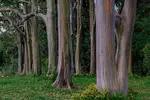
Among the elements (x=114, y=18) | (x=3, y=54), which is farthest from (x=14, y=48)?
(x=114, y=18)

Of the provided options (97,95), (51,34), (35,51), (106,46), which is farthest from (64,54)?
(35,51)

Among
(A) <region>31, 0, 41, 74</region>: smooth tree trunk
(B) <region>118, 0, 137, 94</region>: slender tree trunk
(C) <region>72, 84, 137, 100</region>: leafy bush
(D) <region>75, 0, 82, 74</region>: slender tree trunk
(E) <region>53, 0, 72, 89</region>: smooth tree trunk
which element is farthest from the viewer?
(D) <region>75, 0, 82, 74</region>: slender tree trunk

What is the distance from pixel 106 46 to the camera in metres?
10.6

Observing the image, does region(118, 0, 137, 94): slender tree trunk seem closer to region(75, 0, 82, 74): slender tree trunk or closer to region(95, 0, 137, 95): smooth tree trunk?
region(95, 0, 137, 95): smooth tree trunk

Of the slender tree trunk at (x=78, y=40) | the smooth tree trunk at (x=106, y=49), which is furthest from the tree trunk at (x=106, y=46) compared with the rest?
the slender tree trunk at (x=78, y=40)

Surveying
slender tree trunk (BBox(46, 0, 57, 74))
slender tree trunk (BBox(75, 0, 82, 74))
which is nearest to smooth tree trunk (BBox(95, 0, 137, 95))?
slender tree trunk (BBox(46, 0, 57, 74))

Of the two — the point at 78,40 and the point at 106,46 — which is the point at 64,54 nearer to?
the point at 106,46

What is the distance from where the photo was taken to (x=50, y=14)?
69.5ft

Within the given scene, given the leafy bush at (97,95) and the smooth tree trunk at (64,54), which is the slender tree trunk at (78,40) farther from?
the leafy bush at (97,95)

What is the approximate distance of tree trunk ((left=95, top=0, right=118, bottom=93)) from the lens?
10586 mm

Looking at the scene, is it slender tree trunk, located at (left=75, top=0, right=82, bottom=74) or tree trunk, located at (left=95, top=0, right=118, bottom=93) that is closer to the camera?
tree trunk, located at (left=95, top=0, right=118, bottom=93)

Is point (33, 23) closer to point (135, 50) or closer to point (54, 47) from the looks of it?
point (54, 47)

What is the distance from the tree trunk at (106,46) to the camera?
10.6 metres

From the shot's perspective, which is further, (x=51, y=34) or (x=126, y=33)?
(x=51, y=34)
